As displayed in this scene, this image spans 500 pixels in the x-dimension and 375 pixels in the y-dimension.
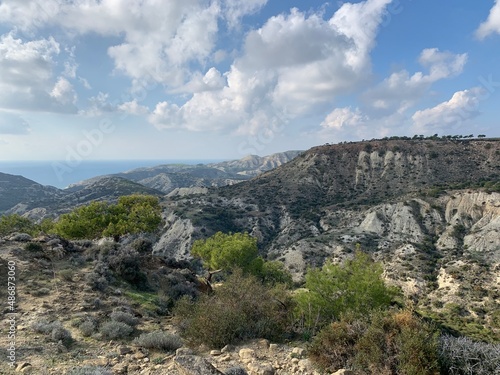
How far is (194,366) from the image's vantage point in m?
8.20

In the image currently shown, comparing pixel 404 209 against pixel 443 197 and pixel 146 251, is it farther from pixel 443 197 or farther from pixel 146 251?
pixel 146 251

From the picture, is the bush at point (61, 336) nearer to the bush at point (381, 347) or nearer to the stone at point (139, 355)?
the stone at point (139, 355)

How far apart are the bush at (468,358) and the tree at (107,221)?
3100cm

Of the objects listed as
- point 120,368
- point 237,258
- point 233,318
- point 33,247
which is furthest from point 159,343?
point 237,258

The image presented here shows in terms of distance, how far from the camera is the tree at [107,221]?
3306 cm

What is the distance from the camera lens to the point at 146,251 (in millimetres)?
28812

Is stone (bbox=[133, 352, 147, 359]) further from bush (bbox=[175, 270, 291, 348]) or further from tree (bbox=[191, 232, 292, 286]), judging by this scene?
tree (bbox=[191, 232, 292, 286])

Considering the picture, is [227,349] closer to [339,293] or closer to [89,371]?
[89,371]

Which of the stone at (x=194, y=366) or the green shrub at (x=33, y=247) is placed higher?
the stone at (x=194, y=366)

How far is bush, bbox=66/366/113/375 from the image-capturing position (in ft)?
26.8

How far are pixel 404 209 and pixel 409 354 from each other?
69.8 meters

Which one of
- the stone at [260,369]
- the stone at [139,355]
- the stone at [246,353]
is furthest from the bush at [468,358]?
the stone at [139,355]

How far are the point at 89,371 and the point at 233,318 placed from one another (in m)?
5.25

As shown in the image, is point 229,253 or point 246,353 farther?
point 229,253
